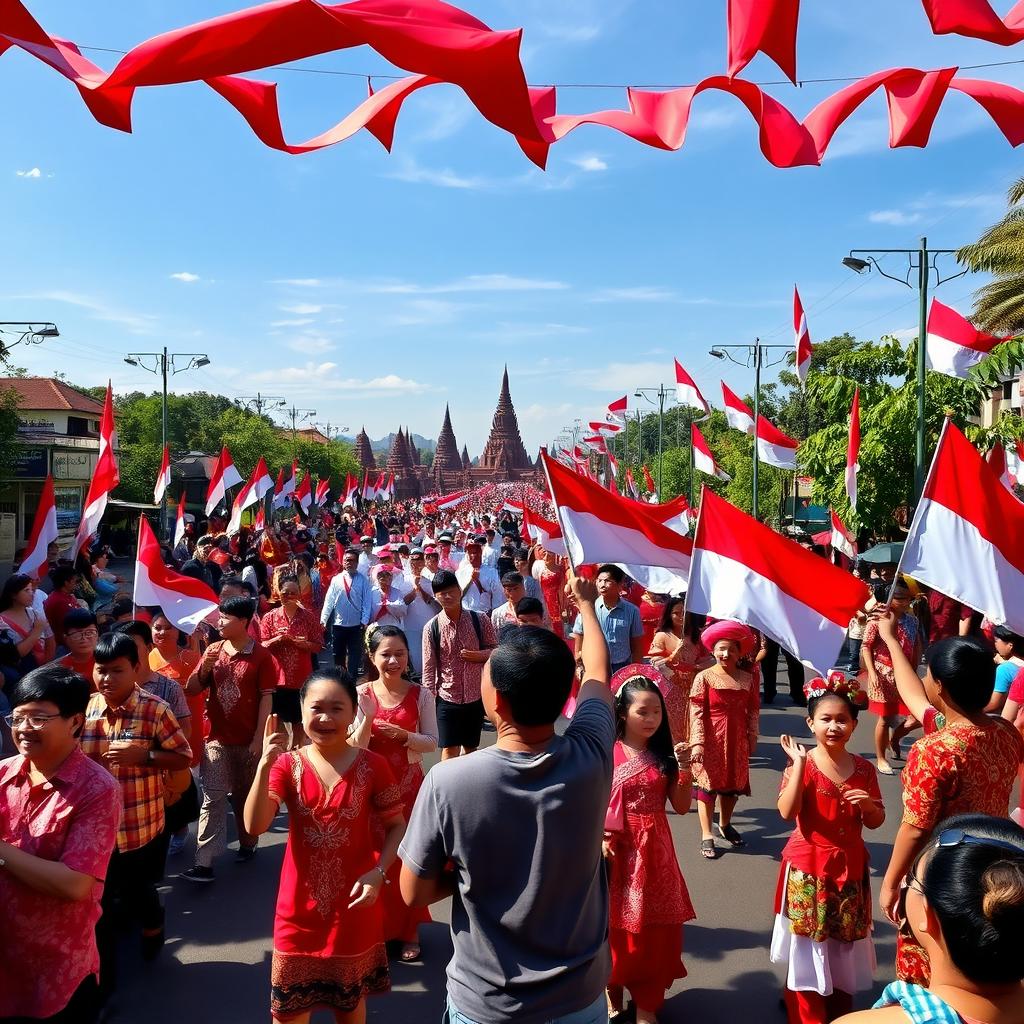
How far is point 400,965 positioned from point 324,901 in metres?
1.41

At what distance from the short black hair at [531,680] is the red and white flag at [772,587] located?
2.10 metres

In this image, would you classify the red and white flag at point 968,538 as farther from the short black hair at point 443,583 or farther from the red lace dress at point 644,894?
the short black hair at point 443,583

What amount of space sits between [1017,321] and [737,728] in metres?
18.1

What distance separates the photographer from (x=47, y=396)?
130ft

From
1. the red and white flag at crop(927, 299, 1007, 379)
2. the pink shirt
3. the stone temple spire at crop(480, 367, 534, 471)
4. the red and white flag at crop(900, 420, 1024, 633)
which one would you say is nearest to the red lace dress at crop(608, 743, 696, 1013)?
the red and white flag at crop(900, 420, 1024, 633)

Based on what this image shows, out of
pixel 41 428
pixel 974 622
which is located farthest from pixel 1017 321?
pixel 41 428

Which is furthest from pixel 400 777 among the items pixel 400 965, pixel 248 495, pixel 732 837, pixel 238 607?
pixel 248 495

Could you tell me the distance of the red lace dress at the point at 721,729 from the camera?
5.46m

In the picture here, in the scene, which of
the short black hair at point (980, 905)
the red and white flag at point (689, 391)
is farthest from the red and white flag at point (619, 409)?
the short black hair at point (980, 905)

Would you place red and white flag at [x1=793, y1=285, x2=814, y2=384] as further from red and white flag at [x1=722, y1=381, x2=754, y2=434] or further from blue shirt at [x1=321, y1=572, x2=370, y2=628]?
blue shirt at [x1=321, y1=572, x2=370, y2=628]

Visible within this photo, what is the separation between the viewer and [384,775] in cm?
316

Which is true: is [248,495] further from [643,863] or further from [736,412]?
[643,863]

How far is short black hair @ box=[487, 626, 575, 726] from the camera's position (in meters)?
2.06

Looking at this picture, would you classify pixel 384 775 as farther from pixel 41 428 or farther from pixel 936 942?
pixel 41 428
